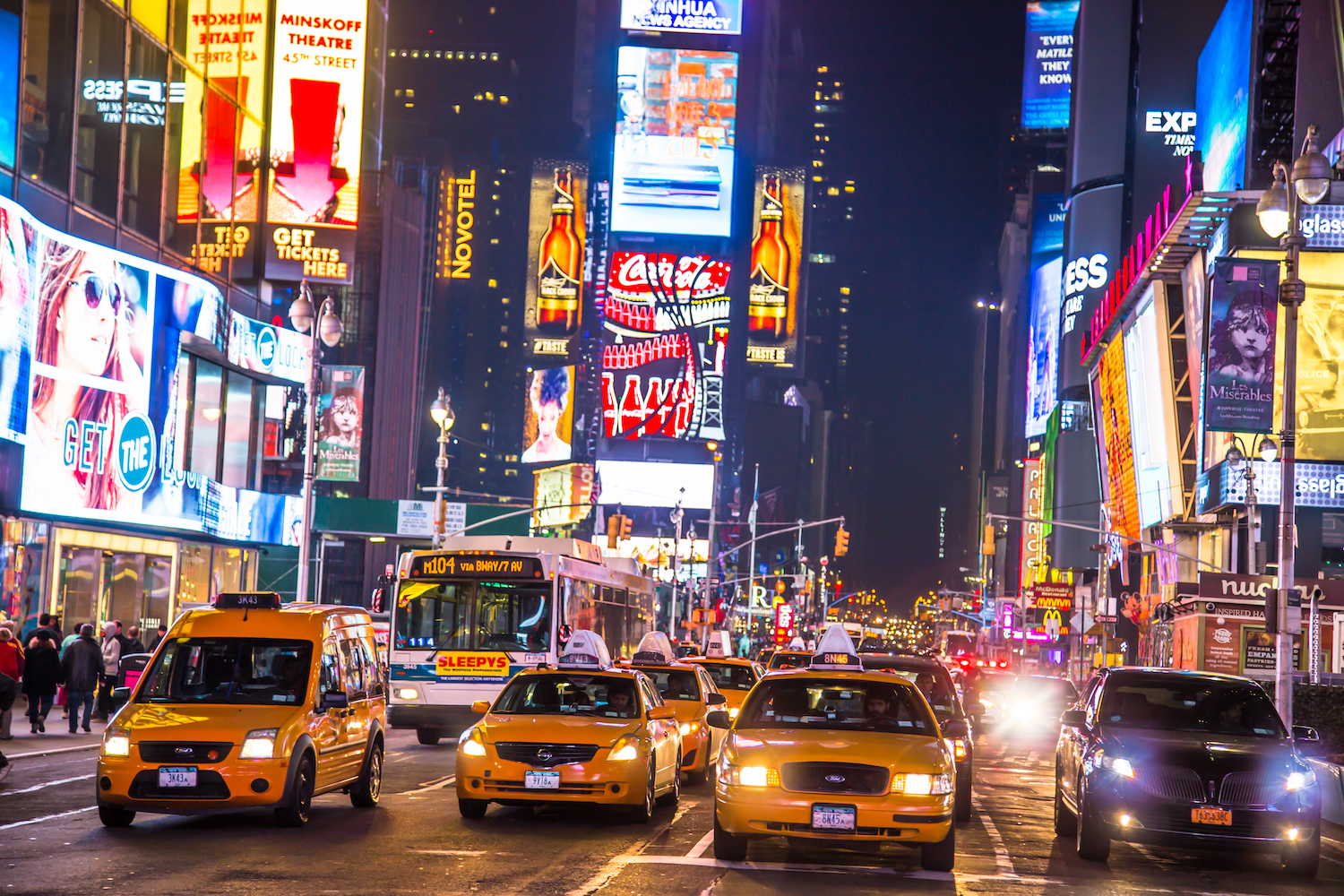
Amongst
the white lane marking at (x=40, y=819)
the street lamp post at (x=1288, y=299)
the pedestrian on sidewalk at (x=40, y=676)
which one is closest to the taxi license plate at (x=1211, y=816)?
the street lamp post at (x=1288, y=299)

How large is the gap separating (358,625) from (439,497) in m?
30.4

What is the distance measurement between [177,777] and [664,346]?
10807 centimetres

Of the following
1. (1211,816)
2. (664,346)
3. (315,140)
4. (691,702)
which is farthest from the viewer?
(664,346)

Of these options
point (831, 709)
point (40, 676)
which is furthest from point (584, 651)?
point (40, 676)

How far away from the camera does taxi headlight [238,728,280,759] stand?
13047 millimetres

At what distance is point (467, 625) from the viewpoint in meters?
24.3

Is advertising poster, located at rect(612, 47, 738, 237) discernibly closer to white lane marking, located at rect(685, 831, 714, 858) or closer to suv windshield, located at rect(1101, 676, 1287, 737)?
suv windshield, located at rect(1101, 676, 1287, 737)

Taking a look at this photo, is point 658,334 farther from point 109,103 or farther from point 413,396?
point 109,103

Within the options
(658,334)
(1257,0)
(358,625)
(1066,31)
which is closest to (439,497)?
(358,625)

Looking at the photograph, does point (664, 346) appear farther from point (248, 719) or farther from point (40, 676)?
point (248, 719)

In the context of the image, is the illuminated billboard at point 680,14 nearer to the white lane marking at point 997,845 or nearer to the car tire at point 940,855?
the white lane marking at point 997,845

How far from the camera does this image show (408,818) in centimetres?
1476

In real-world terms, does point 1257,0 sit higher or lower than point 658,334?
higher

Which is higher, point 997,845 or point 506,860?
point 506,860
